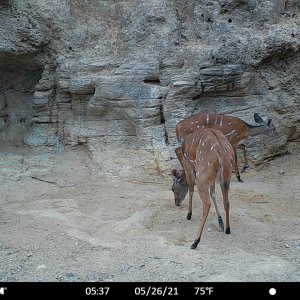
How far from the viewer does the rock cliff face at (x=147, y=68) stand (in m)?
8.57

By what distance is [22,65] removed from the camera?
9398 millimetres

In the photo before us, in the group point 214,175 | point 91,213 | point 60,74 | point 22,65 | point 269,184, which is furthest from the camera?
point 22,65

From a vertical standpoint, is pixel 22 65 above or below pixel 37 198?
above

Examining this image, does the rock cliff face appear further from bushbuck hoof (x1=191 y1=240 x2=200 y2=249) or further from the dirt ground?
bushbuck hoof (x1=191 y1=240 x2=200 y2=249)

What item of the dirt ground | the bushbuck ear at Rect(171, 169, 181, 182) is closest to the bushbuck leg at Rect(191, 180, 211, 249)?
the dirt ground

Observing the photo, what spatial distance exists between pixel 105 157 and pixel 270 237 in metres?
3.44

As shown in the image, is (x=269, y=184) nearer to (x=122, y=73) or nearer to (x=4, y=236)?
(x=122, y=73)

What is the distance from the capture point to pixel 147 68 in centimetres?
861

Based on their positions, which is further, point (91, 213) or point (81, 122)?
point (81, 122)

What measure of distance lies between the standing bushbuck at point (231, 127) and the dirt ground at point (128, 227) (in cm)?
56

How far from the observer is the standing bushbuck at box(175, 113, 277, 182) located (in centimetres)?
800

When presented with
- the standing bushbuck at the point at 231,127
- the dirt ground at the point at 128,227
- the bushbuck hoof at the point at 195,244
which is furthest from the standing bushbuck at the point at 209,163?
the standing bushbuck at the point at 231,127

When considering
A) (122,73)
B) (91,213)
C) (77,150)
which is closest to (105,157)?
(77,150)

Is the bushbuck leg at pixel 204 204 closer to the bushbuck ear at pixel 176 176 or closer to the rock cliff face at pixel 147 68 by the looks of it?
the bushbuck ear at pixel 176 176
